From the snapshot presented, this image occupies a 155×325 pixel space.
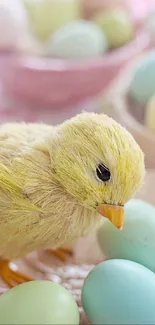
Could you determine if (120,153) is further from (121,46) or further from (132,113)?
(121,46)

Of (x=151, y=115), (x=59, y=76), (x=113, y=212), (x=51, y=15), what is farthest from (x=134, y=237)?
(x=51, y=15)

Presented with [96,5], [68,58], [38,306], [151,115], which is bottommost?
[38,306]

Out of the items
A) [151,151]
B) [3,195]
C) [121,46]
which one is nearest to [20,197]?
[3,195]

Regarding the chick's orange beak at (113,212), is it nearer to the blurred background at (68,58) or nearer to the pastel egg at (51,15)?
the blurred background at (68,58)

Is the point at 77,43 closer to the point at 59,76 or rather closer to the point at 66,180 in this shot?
the point at 59,76

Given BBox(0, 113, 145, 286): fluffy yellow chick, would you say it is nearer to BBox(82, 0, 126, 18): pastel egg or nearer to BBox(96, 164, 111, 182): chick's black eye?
BBox(96, 164, 111, 182): chick's black eye

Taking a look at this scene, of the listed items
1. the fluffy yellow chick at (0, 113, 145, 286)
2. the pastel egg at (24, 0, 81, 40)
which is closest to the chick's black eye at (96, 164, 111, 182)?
the fluffy yellow chick at (0, 113, 145, 286)

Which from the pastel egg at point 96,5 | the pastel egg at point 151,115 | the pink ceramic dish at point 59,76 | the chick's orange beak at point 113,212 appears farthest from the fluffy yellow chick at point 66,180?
the pastel egg at point 96,5
